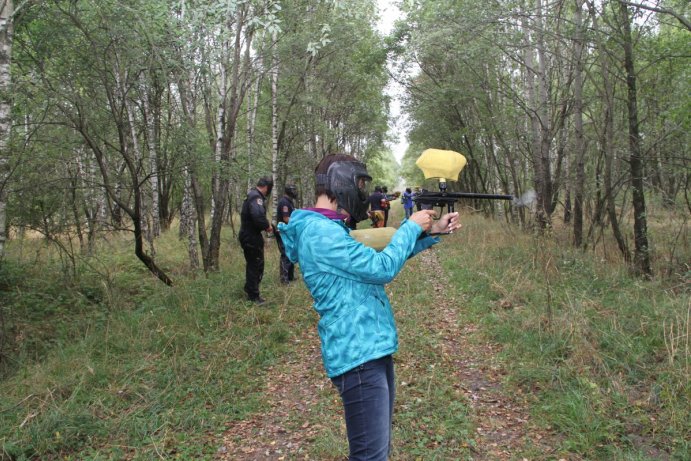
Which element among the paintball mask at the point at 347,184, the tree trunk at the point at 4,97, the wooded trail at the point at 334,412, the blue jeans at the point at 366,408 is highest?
the tree trunk at the point at 4,97

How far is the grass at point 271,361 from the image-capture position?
3500 millimetres

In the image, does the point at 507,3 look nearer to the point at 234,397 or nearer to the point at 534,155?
the point at 534,155

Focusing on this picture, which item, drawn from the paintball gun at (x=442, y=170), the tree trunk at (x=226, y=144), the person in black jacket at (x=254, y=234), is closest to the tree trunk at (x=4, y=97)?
the person in black jacket at (x=254, y=234)

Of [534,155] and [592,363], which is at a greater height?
[534,155]

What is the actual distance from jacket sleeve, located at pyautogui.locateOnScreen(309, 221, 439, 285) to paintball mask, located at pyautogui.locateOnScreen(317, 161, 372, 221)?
0.23 meters

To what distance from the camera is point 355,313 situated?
6.70 feet

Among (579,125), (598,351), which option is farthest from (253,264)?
(579,125)

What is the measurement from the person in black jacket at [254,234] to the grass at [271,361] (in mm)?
368

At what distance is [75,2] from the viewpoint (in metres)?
5.48

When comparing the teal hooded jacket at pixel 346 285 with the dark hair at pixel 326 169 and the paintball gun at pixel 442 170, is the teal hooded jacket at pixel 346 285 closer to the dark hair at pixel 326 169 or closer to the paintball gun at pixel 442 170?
the dark hair at pixel 326 169

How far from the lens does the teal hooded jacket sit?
6.57ft

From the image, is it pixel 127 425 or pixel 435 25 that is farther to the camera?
pixel 435 25

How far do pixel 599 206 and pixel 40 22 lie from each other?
1086 cm

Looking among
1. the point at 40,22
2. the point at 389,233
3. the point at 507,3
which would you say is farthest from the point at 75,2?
the point at 507,3
